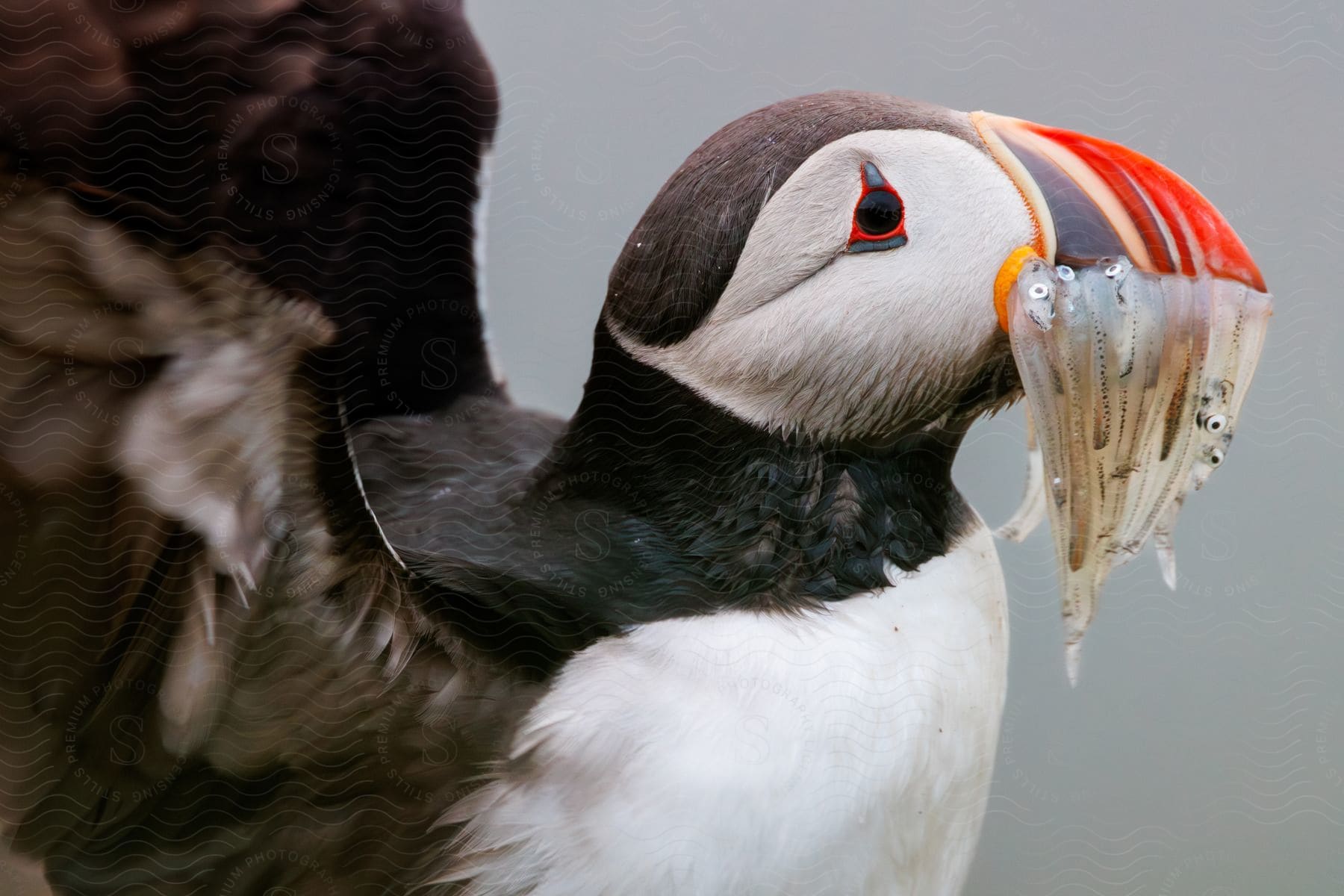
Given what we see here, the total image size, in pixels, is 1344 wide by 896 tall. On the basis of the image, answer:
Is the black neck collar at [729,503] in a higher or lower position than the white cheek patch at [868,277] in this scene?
lower

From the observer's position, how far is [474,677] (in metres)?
0.71

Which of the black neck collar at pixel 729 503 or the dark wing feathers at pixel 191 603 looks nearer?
the dark wing feathers at pixel 191 603

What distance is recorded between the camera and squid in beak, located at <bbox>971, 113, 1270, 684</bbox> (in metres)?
0.68

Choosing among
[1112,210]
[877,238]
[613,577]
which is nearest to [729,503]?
[613,577]

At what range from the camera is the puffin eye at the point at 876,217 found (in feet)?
2.21

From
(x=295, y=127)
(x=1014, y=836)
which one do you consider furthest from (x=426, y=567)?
(x=1014, y=836)

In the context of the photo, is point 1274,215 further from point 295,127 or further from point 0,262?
point 0,262

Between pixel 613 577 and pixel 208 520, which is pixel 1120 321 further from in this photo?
pixel 208 520

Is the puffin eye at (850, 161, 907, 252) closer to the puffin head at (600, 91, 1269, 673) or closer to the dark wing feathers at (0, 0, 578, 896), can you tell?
the puffin head at (600, 91, 1269, 673)

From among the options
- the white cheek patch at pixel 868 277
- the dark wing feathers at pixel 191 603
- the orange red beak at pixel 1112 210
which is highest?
the orange red beak at pixel 1112 210

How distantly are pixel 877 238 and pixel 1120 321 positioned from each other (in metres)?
0.16

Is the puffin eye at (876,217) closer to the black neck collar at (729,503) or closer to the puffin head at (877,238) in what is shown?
the puffin head at (877,238)

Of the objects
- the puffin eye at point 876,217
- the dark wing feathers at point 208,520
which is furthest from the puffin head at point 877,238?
the dark wing feathers at point 208,520

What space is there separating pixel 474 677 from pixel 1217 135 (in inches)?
29.3
